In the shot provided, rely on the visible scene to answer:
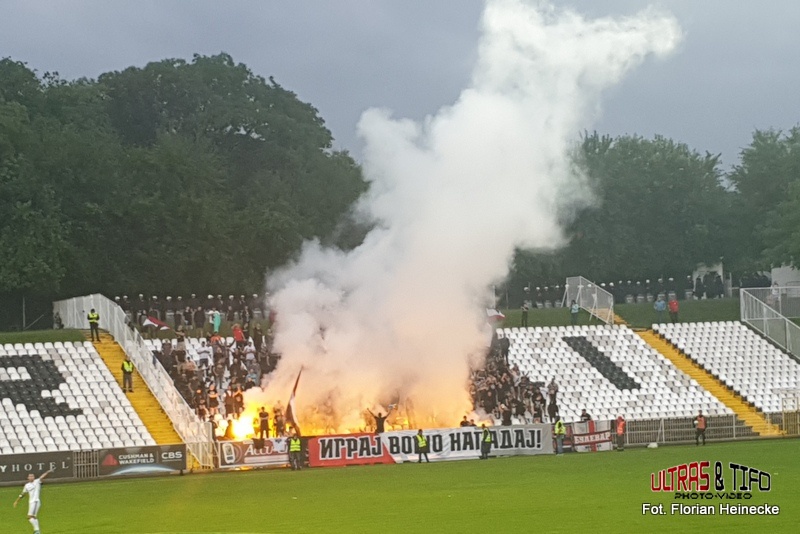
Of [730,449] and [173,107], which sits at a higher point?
[173,107]

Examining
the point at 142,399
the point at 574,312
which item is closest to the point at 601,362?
the point at 574,312

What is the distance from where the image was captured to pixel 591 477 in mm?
33875

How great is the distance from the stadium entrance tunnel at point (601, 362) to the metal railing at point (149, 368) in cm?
1888

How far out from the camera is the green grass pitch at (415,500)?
24.3m

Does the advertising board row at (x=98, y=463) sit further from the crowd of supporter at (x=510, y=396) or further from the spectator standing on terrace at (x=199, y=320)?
the spectator standing on terrace at (x=199, y=320)

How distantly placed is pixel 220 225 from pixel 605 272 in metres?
25.8

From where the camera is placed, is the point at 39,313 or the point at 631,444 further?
the point at 39,313

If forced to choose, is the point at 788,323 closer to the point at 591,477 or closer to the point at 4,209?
the point at 591,477

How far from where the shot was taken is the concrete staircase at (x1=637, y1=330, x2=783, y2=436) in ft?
172

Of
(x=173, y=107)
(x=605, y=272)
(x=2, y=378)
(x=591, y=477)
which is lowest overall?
(x=591, y=477)

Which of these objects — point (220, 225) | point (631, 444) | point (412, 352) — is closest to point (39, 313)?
point (220, 225)

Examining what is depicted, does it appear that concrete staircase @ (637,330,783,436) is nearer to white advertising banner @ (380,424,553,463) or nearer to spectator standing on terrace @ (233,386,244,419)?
white advertising banner @ (380,424,553,463)

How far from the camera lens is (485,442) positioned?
146 feet

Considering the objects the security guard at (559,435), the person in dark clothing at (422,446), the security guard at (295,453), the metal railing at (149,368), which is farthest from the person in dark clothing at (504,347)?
the security guard at (295,453)
